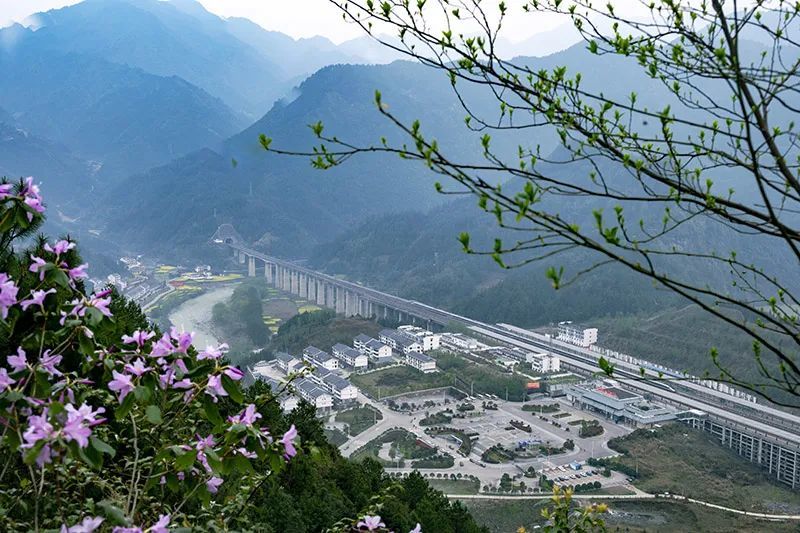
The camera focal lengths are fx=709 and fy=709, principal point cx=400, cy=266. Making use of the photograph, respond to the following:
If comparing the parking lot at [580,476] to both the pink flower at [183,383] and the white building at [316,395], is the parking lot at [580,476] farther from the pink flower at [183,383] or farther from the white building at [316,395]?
the pink flower at [183,383]

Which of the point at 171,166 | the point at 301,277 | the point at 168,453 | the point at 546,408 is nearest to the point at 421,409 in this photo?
the point at 546,408

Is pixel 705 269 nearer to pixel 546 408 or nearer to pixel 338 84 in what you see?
pixel 546 408

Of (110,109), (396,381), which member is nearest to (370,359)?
(396,381)

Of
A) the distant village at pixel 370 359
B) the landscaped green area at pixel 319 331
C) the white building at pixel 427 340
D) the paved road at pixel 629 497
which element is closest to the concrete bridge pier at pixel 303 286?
the landscaped green area at pixel 319 331

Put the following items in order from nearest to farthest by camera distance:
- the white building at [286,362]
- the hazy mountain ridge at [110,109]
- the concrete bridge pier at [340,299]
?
1. the white building at [286,362]
2. the concrete bridge pier at [340,299]
3. the hazy mountain ridge at [110,109]

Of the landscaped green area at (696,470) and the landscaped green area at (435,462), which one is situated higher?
the landscaped green area at (696,470)

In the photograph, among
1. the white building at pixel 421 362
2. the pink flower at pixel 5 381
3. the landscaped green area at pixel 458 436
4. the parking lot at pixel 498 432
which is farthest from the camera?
the white building at pixel 421 362

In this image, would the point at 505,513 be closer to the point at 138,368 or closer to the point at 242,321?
the point at 138,368
